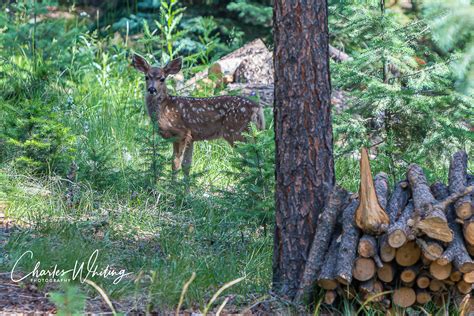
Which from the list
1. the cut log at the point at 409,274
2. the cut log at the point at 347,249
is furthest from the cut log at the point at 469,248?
the cut log at the point at 347,249

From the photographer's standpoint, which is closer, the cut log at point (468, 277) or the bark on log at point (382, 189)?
the cut log at point (468, 277)

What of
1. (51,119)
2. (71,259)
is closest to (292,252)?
(71,259)

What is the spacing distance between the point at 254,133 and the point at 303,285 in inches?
82.1

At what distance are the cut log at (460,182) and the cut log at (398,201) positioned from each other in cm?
31

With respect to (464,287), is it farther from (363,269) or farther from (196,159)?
(196,159)

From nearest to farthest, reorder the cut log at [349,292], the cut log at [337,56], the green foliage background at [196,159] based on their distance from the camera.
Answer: the cut log at [349,292]
the green foliage background at [196,159]
the cut log at [337,56]

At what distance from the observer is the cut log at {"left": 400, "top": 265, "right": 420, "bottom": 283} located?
17.6 feet

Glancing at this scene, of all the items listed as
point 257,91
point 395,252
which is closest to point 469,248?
point 395,252

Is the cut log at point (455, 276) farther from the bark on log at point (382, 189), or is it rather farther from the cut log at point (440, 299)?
the bark on log at point (382, 189)

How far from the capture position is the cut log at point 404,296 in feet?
17.8

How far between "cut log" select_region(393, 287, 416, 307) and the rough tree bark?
701 mm

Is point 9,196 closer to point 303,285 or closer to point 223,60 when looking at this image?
point 303,285

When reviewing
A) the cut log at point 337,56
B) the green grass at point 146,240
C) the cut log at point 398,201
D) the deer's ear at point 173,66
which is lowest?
the green grass at point 146,240

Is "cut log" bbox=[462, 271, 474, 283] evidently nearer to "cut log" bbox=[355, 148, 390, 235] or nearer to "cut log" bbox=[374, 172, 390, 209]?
"cut log" bbox=[355, 148, 390, 235]
